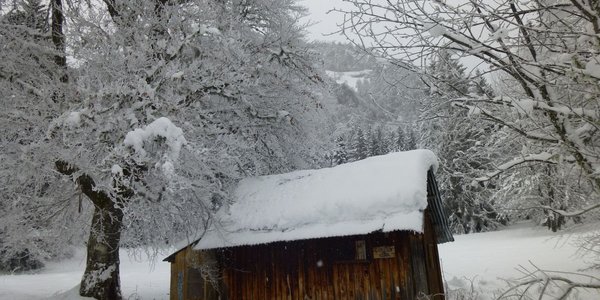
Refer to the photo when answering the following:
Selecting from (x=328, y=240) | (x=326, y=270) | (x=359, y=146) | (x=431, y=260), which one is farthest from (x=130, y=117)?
(x=359, y=146)

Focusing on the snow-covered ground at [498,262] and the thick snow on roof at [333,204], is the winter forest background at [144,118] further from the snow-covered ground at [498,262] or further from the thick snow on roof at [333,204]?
the snow-covered ground at [498,262]

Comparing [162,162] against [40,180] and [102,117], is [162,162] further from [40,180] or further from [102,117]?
[40,180]

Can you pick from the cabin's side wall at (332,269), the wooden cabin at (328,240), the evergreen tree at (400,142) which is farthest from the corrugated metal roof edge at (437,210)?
the evergreen tree at (400,142)

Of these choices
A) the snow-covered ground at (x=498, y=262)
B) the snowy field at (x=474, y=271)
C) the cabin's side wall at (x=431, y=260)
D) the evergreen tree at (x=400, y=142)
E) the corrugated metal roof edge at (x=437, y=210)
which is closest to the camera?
the cabin's side wall at (x=431, y=260)

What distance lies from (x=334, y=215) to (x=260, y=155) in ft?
16.5

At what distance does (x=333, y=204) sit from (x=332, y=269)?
1504 mm

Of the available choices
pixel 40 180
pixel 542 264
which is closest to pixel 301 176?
pixel 40 180

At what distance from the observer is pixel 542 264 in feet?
54.2

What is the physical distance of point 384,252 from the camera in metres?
9.53

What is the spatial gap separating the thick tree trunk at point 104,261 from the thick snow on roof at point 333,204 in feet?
6.83

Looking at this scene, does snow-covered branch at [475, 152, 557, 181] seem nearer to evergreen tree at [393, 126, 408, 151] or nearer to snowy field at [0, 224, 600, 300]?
snowy field at [0, 224, 600, 300]

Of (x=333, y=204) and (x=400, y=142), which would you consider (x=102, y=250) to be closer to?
(x=333, y=204)

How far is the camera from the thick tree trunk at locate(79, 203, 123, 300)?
10.5 metres

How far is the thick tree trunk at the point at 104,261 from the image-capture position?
10.5 meters
